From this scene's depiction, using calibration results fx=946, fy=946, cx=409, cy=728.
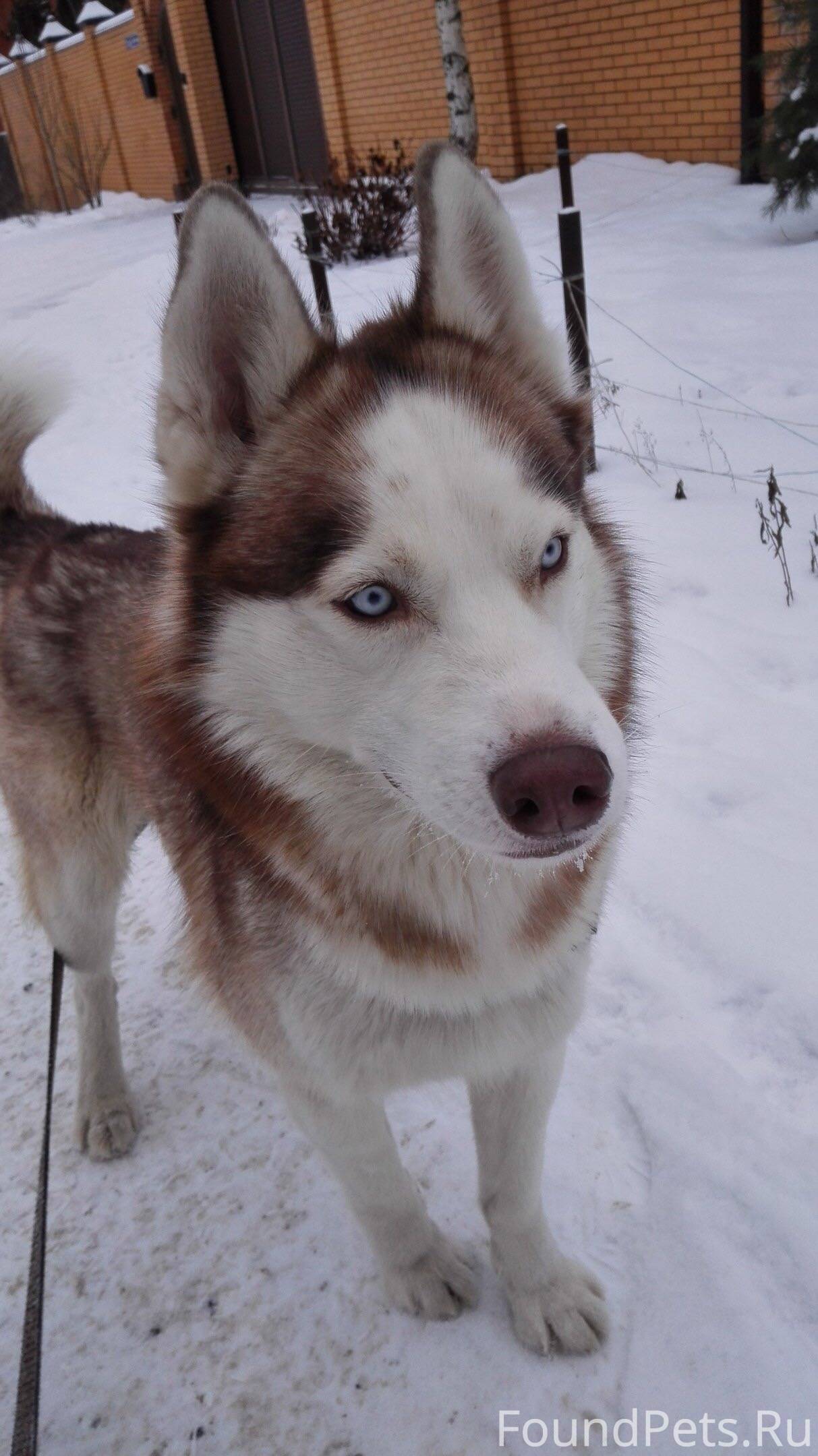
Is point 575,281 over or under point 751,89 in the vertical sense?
under

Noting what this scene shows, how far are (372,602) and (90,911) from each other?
144cm

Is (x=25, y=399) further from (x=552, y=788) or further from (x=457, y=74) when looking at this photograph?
(x=457, y=74)

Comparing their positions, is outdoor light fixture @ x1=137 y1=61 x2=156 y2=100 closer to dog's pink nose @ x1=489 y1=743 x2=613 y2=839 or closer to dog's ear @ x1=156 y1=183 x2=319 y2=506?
dog's ear @ x1=156 y1=183 x2=319 y2=506

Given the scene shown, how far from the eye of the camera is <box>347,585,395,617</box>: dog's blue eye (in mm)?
1348

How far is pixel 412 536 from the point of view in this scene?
4.31ft

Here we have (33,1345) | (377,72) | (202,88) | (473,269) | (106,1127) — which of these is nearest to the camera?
(33,1345)

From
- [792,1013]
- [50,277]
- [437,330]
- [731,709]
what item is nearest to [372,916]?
[437,330]

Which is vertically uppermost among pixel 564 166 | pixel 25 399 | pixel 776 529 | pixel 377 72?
pixel 377 72

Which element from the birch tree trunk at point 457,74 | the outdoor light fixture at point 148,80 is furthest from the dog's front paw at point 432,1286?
the outdoor light fixture at point 148,80

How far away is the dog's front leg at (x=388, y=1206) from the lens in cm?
175

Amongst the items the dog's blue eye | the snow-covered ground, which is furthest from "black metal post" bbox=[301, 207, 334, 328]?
the dog's blue eye

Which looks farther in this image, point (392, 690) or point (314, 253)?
point (314, 253)

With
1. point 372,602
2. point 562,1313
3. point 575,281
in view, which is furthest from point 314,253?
point 562,1313

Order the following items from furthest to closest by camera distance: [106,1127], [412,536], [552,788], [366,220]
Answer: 1. [366,220]
2. [106,1127]
3. [412,536]
4. [552,788]
